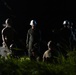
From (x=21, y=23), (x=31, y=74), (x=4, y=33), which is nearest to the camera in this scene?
(x=31, y=74)

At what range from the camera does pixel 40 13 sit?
59.5ft

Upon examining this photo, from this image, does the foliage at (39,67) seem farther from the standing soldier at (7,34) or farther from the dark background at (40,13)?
the dark background at (40,13)

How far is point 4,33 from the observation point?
12031 millimetres

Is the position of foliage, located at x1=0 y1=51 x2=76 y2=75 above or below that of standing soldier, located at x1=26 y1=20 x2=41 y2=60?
below

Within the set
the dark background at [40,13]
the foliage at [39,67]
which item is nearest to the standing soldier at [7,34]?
the dark background at [40,13]

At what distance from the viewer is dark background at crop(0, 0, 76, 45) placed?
17656 mm

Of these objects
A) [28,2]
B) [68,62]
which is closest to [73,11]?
[28,2]

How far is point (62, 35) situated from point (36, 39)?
63.4 inches

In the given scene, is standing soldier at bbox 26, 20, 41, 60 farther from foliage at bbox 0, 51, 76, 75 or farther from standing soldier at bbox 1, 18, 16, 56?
foliage at bbox 0, 51, 76, 75

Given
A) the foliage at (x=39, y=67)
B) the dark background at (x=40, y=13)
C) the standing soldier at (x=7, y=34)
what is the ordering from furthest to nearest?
the dark background at (x=40, y=13) → the standing soldier at (x=7, y=34) → the foliage at (x=39, y=67)

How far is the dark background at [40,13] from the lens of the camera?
1766 cm

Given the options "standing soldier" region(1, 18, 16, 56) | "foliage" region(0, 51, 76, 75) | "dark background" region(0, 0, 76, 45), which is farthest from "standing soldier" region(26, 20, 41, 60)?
"foliage" region(0, 51, 76, 75)

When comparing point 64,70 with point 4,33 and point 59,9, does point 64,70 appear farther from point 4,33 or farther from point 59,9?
point 59,9

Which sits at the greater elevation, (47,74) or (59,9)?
(59,9)
